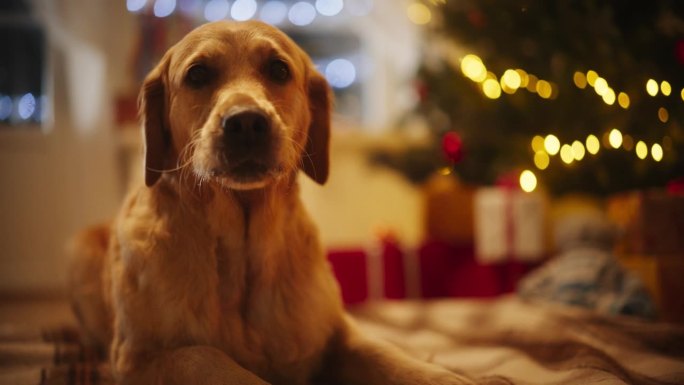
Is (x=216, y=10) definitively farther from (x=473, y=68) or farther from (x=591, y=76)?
(x=591, y=76)

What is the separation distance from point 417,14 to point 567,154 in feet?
6.03

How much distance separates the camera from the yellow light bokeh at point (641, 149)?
196cm

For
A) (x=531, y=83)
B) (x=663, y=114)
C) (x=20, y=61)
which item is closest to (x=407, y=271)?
(x=531, y=83)

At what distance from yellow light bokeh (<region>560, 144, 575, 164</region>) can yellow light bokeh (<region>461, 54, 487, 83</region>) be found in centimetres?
62

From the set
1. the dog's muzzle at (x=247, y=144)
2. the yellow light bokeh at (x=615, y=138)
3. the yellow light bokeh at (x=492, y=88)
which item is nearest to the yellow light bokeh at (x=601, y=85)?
the yellow light bokeh at (x=615, y=138)

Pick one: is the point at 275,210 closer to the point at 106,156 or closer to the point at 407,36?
the point at 106,156

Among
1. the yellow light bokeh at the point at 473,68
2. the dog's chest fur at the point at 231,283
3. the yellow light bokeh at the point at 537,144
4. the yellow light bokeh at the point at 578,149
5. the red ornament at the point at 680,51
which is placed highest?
the yellow light bokeh at the point at 473,68

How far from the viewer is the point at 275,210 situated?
4.91ft

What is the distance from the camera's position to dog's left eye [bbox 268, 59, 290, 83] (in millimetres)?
1518

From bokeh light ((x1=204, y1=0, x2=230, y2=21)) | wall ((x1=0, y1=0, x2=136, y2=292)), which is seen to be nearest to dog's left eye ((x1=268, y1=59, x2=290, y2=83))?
wall ((x1=0, y1=0, x2=136, y2=292))

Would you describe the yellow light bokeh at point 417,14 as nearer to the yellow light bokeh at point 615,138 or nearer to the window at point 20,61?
the yellow light bokeh at point 615,138

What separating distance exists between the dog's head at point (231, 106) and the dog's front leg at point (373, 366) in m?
0.49

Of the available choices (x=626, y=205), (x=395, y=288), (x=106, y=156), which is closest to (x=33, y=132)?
(x=106, y=156)

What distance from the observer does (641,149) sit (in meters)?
1.97
